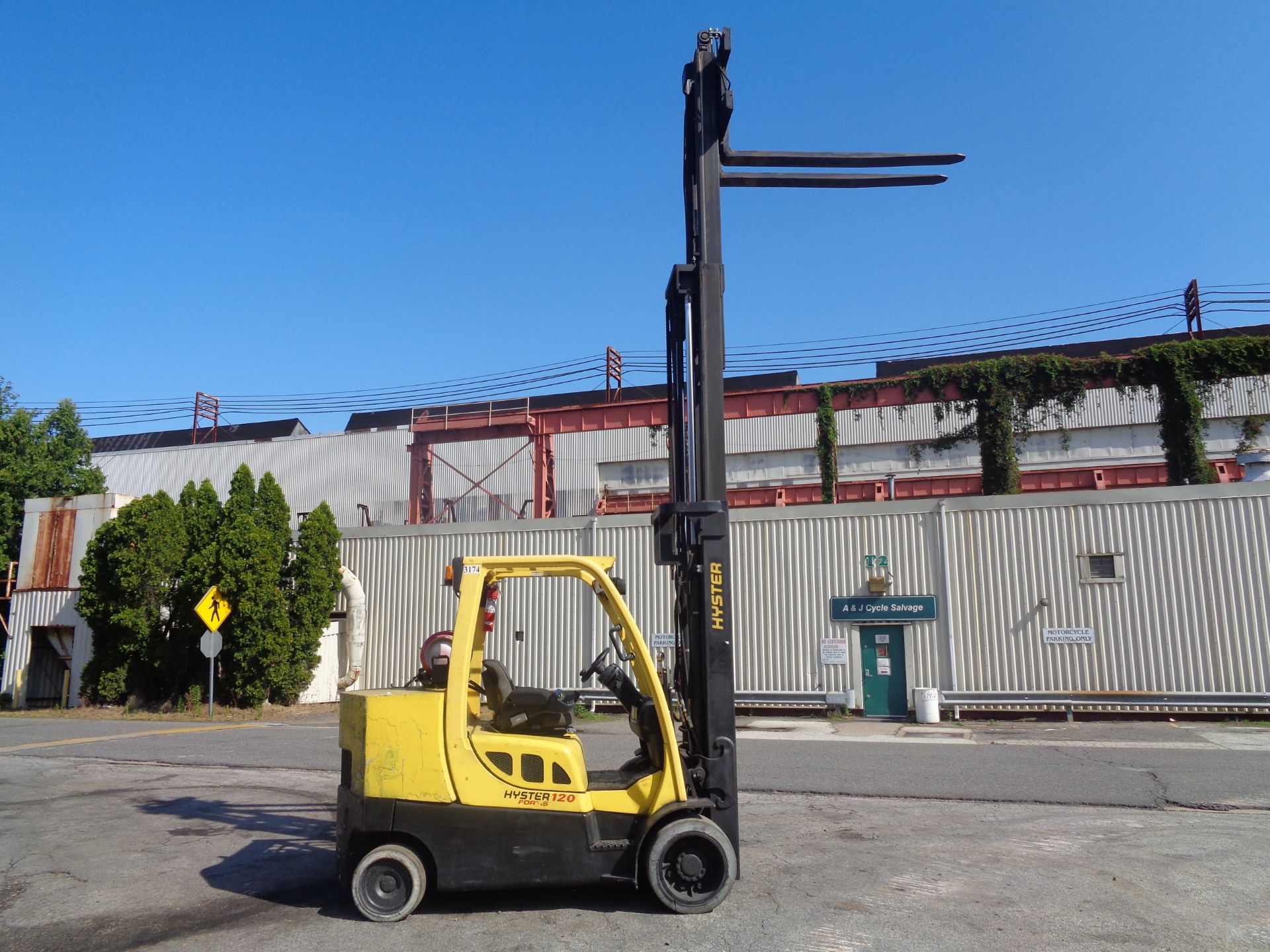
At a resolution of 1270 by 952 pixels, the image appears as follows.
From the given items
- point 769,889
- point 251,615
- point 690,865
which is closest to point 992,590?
point 769,889

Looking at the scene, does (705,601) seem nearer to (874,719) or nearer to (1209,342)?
(874,719)

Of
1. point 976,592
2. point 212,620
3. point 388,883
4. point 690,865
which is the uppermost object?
point 976,592

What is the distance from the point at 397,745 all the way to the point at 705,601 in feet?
7.03

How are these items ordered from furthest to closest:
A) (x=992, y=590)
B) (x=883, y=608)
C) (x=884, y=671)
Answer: (x=883, y=608) → (x=884, y=671) → (x=992, y=590)

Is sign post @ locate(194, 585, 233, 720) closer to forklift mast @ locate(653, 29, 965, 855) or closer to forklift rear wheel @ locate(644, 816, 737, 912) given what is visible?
forklift mast @ locate(653, 29, 965, 855)

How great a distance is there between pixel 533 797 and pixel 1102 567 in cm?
1670

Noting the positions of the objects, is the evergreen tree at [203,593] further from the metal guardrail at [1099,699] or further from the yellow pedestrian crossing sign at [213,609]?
the metal guardrail at [1099,699]

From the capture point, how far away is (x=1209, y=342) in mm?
25359

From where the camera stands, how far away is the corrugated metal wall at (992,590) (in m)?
18.1

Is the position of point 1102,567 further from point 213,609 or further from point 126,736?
point 213,609

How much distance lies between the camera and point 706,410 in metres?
6.50

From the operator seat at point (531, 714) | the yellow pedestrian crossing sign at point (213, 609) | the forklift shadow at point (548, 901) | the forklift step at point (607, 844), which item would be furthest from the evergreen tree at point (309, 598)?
the forklift step at point (607, 844)

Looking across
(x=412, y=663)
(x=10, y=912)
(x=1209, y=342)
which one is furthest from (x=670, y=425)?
(x=1209, y=342)

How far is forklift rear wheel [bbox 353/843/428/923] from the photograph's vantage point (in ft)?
18.3
